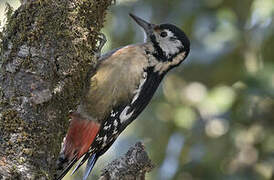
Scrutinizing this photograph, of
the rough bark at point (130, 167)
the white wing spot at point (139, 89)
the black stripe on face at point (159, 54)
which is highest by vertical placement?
the black stripe on face at point (159, 54)

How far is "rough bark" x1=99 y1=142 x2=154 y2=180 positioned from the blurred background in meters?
1.16

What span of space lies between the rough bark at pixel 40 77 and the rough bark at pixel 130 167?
0.96 feet

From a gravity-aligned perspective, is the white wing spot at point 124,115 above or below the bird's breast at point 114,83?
below

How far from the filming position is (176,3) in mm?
4516

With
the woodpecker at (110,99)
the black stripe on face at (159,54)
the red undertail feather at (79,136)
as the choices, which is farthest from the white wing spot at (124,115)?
the black stripe on face at (159,54)

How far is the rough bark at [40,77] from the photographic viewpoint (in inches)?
86.1

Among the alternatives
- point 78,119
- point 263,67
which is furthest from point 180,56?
point 78,119

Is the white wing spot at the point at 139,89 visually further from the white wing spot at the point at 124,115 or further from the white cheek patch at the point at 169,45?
the white cheek patch at the point at 169,45

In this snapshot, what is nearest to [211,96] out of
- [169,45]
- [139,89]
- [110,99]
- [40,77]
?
[169,45]

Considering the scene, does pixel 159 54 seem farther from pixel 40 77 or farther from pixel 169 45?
pixel 40 77

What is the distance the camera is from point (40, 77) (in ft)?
7.77

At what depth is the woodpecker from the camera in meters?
3.35

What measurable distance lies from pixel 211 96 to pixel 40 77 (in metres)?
2.15

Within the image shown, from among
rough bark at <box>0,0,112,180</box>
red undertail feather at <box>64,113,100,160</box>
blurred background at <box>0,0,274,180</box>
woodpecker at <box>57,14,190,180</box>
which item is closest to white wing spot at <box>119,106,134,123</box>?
woodpecker at <box>57,14,190,180</box>
